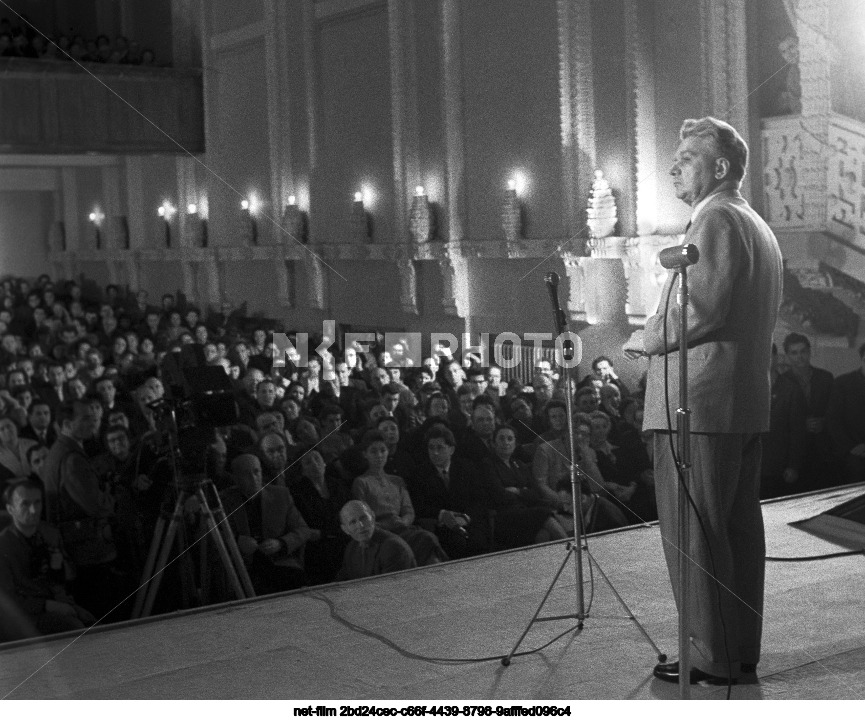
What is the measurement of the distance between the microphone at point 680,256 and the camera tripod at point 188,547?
1.70m

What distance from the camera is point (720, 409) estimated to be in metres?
2.94

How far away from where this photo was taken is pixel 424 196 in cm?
385

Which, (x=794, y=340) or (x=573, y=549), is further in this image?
(x=794, y=340)

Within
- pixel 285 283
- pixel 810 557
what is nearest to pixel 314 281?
pixel 285 283

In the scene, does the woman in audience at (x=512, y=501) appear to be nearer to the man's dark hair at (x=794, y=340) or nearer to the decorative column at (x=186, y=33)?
the man's dark hair at (x=794, y=340)

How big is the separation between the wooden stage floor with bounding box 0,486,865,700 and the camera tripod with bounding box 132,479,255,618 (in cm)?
16

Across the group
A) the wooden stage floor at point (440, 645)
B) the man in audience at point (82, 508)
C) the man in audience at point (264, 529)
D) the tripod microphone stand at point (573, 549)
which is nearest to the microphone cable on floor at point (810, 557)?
the wooden stage floor at point (440, 645)

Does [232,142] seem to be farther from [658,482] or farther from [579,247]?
[658,482]

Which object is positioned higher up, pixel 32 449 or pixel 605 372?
pixel 605 372

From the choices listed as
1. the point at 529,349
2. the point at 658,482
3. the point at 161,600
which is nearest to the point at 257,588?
the point at 161,600

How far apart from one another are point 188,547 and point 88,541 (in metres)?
0.29

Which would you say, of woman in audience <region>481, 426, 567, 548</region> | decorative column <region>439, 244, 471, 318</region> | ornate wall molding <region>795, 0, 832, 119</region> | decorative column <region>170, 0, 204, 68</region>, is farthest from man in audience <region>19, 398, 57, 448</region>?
ornate wall molding <region>795, 0, 832, 119</region>

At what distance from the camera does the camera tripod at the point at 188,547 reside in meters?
3.70

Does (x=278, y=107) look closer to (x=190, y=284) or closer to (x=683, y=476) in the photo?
(x=190, y=284)
